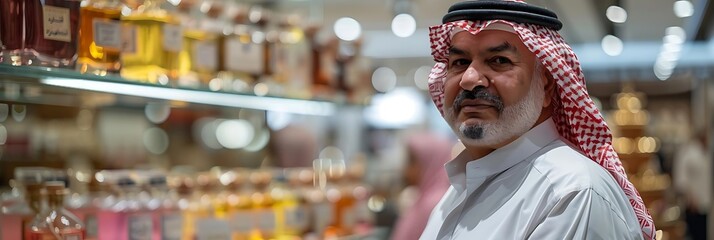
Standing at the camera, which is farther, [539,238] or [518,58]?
[518,58]

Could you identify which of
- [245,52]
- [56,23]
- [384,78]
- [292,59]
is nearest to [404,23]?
[292,59]

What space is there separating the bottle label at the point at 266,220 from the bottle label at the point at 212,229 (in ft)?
0.60

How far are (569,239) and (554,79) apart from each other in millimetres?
442

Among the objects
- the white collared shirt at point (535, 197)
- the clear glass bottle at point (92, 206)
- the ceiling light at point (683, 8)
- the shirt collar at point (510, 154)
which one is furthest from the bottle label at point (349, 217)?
the ceiling light at point (683, 8)

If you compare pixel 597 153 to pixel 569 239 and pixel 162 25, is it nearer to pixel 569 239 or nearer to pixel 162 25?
pixel 569 239

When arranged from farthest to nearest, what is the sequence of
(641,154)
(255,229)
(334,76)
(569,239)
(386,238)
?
1. (641,154)
2. (386,238)
3. (334,76)
4. (255,229)
5. (569,239)

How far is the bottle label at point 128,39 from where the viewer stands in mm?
2398

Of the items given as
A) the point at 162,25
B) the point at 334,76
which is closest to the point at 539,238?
the point at 162,25

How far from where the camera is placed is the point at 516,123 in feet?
6.66

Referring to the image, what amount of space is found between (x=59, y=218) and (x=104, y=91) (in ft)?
1.48

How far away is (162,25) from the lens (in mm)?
2551

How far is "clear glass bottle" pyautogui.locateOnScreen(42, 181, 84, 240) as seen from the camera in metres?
2.11

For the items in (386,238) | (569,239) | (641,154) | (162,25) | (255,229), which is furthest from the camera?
(641,154)

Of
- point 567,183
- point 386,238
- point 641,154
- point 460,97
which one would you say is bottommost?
point 386,238
